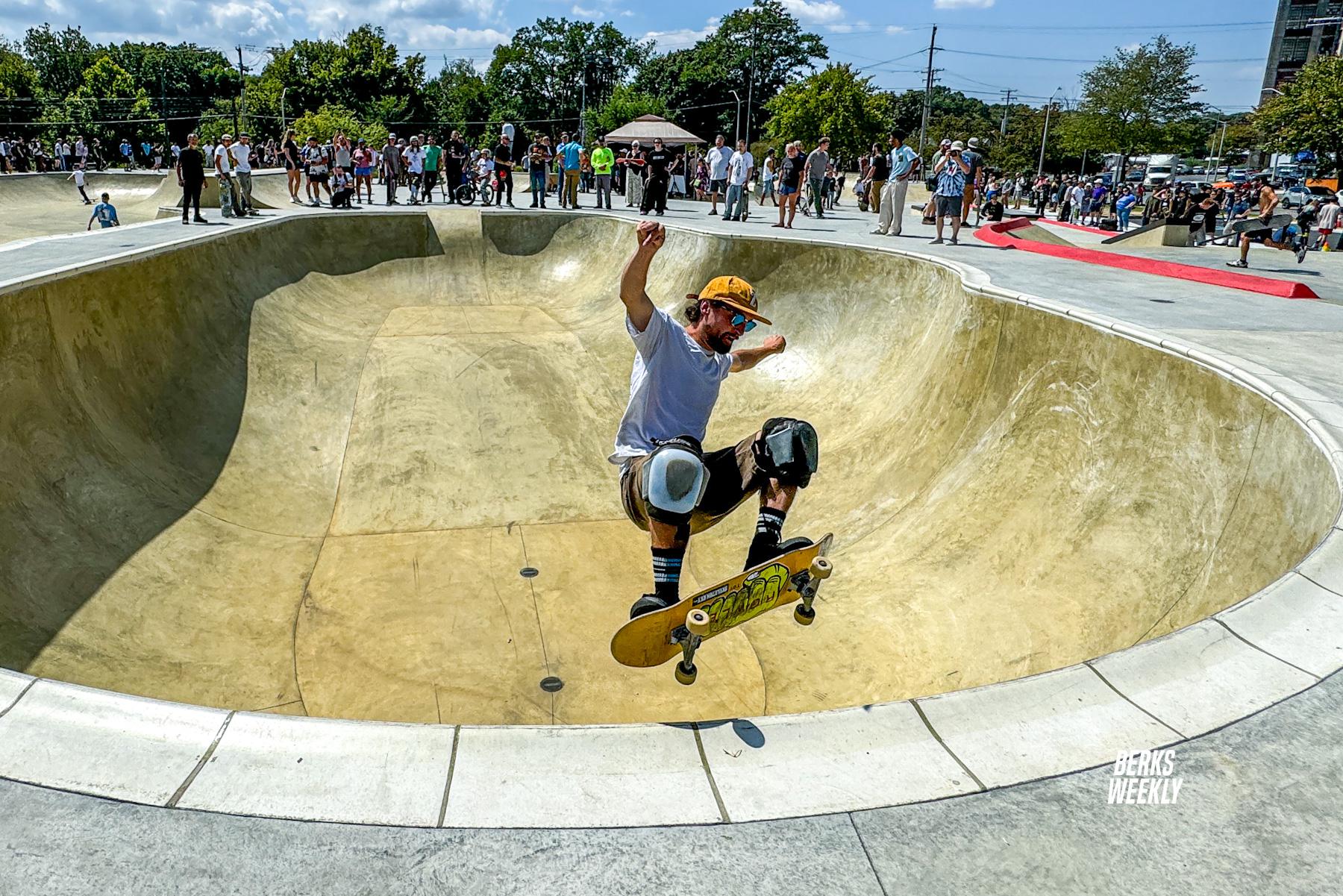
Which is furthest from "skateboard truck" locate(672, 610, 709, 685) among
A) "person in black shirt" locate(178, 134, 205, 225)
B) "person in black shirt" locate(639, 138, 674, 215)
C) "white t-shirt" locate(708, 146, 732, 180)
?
"white t-shirt" locate(708, 146, 732, 180)

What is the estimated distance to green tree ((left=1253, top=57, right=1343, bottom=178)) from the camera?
30.8 m

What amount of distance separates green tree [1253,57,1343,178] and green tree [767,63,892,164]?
925 inches

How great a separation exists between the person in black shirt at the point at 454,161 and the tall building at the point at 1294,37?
113728 millimetres

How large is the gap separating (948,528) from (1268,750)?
14.4 feet

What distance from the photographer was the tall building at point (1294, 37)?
97062mm

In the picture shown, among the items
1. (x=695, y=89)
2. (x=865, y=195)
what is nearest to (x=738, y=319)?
(x=865, y=195)

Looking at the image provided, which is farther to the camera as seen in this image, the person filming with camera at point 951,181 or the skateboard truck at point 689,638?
the person filming with camera at point 951,181

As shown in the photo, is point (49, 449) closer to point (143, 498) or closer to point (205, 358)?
point (143, 498)

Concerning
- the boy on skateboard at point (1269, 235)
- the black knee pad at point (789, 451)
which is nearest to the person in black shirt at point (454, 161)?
the boy on skateboard at point (1269, 235)

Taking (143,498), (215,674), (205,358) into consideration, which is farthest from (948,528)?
(205,358)

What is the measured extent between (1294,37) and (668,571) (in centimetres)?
13231

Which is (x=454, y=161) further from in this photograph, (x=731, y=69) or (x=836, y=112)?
(x=731, y=69)

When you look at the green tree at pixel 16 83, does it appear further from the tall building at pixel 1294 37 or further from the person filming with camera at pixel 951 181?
the tall building at pixel 1294 37

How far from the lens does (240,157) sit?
17.5m
